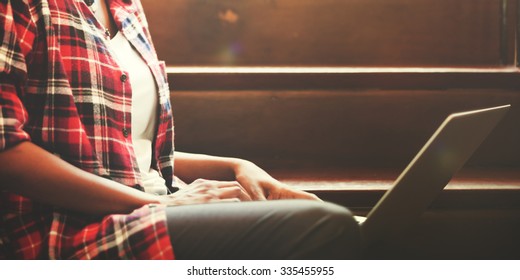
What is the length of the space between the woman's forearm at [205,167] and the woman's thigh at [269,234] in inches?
16.2

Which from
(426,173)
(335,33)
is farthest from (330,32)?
(426,173)

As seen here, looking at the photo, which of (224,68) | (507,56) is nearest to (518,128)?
(507,56)

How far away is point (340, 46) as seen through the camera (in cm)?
188

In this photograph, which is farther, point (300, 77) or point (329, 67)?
point (329, 67)

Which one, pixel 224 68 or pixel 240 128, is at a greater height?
pixel 224 68

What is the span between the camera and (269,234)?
0.76m

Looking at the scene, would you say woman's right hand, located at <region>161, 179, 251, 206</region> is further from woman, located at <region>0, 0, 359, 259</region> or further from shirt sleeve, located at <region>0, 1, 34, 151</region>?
shirt sleeve, located at <region>0, 1, 34, 151</region>

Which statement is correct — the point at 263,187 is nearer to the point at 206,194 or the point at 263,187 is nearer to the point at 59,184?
the point at 206,194

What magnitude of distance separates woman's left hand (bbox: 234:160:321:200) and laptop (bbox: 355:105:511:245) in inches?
9.4

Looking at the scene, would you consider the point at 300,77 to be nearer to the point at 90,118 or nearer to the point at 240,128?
the point at 240,128

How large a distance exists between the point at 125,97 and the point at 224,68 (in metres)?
0.85

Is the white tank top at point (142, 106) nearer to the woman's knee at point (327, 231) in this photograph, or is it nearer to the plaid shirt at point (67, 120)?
the plaid shirt at point (67, 120)

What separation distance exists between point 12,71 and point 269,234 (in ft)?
1.48

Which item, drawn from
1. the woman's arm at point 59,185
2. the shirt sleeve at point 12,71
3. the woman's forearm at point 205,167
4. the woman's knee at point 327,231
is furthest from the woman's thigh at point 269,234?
the woman's forearm at point 205,167
